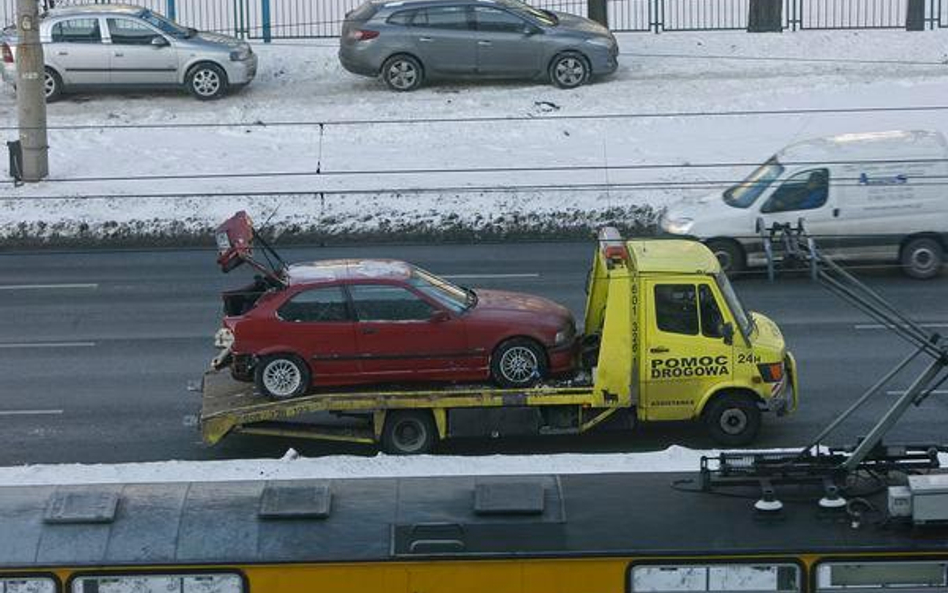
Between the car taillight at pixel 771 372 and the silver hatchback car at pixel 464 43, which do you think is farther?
the silver hatchback car at pixel 464 43

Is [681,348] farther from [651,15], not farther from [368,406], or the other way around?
[651,15]

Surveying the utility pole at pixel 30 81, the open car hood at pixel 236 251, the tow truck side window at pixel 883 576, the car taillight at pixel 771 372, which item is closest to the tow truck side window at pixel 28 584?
the tow truck side window at pixel 883 576

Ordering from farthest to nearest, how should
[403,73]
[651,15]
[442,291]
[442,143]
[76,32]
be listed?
[651,15] < [403,73] < [76,32] < [442,143] < [442,291]

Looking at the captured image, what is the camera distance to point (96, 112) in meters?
32.8

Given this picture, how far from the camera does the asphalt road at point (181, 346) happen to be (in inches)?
678

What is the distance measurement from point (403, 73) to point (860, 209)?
37.4 feet

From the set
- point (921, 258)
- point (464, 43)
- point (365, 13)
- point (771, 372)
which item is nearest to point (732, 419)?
point (771, 372)

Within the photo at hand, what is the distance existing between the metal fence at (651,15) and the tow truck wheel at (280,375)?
2198 cm

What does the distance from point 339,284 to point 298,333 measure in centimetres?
60

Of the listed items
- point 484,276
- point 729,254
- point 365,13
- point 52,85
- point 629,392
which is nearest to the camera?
point 629,392

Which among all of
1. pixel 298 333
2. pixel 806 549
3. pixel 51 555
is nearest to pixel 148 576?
pixel 51 555

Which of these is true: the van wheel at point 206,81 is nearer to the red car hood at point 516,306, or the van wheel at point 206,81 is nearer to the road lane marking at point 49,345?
the road lane marking at point 49,345

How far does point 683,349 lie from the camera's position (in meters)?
16.4

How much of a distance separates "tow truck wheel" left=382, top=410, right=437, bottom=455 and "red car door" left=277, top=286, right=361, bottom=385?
66cm
